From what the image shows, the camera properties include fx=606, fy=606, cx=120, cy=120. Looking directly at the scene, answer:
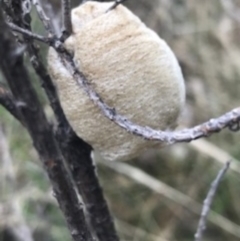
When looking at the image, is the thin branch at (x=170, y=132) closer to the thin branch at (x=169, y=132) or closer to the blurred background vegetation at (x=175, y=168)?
the thin branch at (x=169, y=132)

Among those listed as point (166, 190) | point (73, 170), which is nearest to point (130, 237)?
point (166, 190)

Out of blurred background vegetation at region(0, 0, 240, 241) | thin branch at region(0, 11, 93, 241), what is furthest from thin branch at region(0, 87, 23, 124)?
blurred background vegetation at region(0, 0, 240, 241)

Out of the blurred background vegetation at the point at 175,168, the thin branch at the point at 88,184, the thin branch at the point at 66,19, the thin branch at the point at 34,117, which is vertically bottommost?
the blurred background vegetation at the point at 175,168

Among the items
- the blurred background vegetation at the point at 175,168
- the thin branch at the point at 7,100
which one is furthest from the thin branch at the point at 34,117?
the blurred background vegetation at the point at 175,168

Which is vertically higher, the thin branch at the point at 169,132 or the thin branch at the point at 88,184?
the thin branch at the point at 169,132

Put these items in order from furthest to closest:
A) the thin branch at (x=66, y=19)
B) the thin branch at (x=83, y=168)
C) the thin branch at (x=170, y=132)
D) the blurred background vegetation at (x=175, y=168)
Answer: the blurred background vegetation at (x=175, y=168)
the thin branch at (x=83, y=168)
the thin branch at (x=66, y=19)
the thin branch at (x=170, y=132)

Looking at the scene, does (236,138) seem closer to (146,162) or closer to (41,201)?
(146,162)

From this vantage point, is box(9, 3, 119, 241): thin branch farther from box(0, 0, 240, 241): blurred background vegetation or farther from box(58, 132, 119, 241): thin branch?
box(0, 0, 240, 241): blurred background vegetation

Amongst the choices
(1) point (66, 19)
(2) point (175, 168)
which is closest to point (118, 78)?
(1) point (66, 19)
